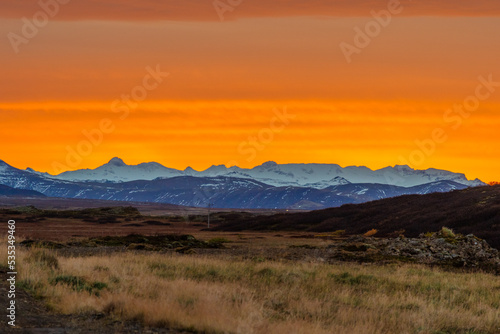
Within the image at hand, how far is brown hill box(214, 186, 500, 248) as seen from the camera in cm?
5891

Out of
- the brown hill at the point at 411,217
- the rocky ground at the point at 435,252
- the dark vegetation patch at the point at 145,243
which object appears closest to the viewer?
the rocky ground at the point at 435,252

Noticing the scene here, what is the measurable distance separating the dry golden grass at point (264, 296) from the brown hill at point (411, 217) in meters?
26.7

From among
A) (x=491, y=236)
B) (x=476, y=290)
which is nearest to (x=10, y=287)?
(x=476, y=290)

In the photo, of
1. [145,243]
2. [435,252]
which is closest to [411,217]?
[435,252]

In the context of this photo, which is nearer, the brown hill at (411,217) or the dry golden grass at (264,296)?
the dry golden grass at (264,296)

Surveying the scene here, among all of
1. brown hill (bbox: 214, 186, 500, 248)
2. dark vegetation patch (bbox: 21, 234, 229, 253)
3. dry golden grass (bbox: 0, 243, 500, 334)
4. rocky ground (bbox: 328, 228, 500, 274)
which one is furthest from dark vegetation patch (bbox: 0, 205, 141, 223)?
dry golden grass (bbox: 0, 243, 500, 334)

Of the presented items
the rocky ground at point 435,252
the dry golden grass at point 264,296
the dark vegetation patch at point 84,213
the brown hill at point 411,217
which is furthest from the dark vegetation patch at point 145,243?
the dark vegetation patch at point 84,213

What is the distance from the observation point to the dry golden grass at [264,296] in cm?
1431

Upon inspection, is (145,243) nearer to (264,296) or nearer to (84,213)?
(264,296)

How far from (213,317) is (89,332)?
8.47ft

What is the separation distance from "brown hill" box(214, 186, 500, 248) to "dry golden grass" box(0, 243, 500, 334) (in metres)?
26.7

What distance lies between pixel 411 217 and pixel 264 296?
5421 cm

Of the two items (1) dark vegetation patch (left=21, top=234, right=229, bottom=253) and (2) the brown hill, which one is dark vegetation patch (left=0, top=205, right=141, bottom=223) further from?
(1) dark vegetation patch (left=21, top=234, right=229, bottom=253)

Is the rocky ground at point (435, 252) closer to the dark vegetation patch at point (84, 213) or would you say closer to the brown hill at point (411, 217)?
the brown hill at point (411, 217)
